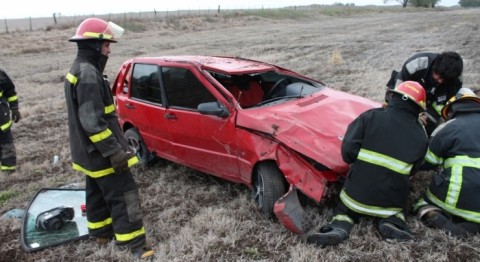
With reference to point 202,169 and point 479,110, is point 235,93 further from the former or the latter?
point 479,110

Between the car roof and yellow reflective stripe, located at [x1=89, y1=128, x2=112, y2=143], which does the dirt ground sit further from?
the car roof

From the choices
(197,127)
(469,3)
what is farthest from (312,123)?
(469,3)

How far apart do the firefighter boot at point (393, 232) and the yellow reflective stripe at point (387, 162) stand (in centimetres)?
43

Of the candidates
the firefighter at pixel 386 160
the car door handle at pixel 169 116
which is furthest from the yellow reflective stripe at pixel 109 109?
the firefighter at pixel 386 160

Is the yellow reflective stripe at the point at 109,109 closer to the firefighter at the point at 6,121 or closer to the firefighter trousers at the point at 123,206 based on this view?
the firefighter trousers at the point at 123,206

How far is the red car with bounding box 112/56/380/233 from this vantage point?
3.70 metres

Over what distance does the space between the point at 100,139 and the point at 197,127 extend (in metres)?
1.39

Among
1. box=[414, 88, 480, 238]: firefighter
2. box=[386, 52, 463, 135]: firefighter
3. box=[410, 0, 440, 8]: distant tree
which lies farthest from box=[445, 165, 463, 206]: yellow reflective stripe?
box=[410, 0, 440, 8]: distant tree

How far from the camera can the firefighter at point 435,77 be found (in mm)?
4117

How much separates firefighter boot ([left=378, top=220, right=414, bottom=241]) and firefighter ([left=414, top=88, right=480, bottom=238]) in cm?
29

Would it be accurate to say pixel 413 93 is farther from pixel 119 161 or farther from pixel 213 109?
pixel 119 161

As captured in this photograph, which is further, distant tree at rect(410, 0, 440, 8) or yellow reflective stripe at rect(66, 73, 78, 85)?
distant tree at rect(410, 0, 440, 8)

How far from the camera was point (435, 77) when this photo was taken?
13.9 feet

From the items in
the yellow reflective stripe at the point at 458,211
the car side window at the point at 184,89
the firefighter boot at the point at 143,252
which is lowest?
the firefighter boot at the point at 143,252
